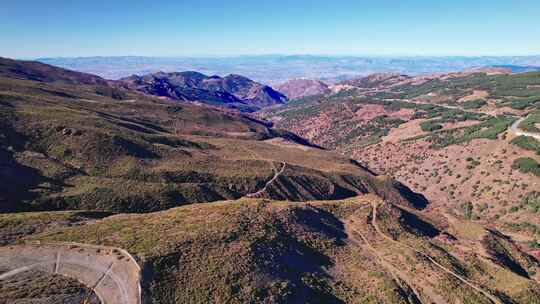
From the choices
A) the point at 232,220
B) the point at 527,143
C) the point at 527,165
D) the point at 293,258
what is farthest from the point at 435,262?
the point at 527,143

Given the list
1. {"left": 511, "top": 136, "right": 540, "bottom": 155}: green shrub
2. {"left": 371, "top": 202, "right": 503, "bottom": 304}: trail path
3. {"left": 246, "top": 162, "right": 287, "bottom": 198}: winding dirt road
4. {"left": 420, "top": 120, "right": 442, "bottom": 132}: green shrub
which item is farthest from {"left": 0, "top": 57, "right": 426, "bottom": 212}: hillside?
{"left": 420, "top": 120, "right": 442, "bottom": 132}: green shrub

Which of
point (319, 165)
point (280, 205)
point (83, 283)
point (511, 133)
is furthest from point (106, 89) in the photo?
point (511, 133)

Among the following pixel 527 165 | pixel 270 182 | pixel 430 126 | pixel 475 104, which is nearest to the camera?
pixel 270 182

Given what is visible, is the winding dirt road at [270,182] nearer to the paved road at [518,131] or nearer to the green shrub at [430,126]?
the paved road at [518,131]

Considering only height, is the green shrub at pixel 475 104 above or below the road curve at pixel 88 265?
below

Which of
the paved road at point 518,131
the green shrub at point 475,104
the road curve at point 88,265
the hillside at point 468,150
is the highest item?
the road curve at point 88,265

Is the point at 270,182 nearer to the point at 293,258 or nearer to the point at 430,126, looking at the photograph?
the point at 293,258

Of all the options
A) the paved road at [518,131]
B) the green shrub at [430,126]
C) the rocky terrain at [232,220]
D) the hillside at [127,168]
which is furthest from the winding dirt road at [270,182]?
the green shrub at [430,126]
